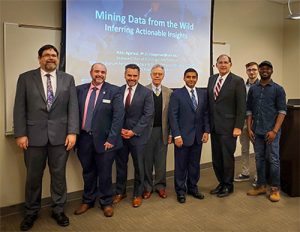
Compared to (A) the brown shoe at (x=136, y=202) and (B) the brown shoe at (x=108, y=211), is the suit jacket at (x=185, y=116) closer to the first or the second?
(A) the brown shoe at (x=136, y=202)

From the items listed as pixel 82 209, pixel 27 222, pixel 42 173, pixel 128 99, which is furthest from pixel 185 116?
pixel 27 222

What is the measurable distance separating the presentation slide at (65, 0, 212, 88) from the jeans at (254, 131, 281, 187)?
129cm

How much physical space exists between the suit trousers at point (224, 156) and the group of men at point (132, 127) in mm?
11

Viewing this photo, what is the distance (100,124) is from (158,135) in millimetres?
802

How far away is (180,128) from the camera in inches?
137

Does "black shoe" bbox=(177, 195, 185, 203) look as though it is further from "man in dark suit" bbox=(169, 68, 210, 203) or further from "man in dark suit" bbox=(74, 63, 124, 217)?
"man in dark suit" bbox=(74, 63, 124, 217)

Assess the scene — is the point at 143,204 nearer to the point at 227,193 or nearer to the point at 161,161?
the point at 161,161

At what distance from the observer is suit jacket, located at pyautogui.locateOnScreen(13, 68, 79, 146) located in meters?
2.76

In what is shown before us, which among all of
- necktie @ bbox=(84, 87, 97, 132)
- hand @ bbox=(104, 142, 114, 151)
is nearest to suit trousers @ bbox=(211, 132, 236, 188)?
hand @ bbox=(104, 142, 114, 151)

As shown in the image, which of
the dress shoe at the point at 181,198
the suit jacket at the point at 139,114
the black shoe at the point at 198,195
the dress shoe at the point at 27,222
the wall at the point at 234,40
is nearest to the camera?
the dress shoe at the point at 27,222

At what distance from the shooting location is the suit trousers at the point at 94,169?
10.2 ft

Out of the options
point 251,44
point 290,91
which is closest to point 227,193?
point 251,44

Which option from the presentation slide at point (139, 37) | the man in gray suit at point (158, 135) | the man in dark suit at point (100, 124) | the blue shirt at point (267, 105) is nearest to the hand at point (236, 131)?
the blue shirt at point (267, 105)

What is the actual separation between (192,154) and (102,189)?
1025 millimetres
